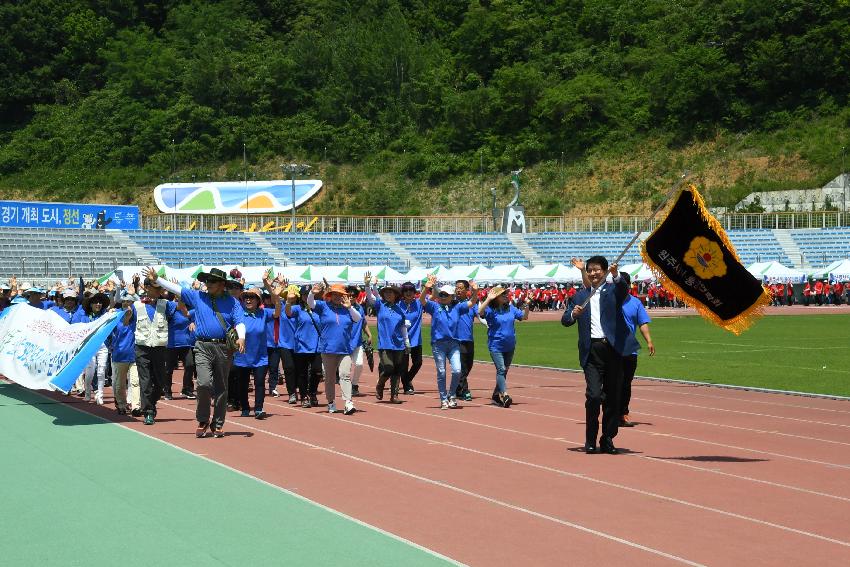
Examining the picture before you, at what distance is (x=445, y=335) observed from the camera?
694 inches

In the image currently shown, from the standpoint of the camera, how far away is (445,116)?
99.5m

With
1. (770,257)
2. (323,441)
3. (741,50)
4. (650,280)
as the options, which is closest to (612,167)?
(741,50)

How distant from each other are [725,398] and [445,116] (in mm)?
82067

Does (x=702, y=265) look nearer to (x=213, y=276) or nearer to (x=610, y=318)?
(x=610, y=318)

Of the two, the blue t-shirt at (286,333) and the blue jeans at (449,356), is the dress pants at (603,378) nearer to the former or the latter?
the blue jeans at (449,356)

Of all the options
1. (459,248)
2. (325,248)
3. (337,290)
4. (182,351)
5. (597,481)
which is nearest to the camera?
(597,481)

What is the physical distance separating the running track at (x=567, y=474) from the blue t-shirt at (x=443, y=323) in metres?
1.02

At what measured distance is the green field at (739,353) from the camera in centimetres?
2231

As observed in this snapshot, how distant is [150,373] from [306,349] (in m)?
2.83

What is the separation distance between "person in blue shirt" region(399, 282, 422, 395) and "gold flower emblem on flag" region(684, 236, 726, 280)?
5637mm

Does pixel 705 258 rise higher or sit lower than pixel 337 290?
higher

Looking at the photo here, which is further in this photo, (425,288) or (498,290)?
(425,288)

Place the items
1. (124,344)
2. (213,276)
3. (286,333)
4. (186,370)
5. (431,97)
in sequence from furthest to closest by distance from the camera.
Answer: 1. (431,97)
2. (186,370)
3. (286,333)
4. (124,344)
5. (213,276)

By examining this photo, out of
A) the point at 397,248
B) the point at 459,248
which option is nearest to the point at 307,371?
the point at 397,248
